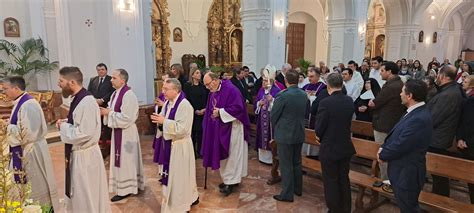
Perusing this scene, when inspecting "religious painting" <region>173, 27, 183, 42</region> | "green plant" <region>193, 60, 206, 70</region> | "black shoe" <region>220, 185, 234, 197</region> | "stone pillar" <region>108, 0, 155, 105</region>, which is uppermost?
"religious painting" <region>173, 27, 183, 42</region>

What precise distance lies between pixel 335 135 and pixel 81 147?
98.6 inches

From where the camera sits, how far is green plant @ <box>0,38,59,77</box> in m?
9.28

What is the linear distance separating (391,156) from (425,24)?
20.6 m

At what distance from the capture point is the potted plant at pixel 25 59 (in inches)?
366

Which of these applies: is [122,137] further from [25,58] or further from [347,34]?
[347,34]

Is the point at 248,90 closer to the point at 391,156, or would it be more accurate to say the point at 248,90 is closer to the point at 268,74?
the point at 268,74

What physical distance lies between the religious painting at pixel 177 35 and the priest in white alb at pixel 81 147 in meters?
11.5

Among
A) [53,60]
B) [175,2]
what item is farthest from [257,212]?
[175,2]

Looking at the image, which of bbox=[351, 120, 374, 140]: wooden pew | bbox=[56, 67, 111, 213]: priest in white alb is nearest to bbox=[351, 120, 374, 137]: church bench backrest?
bbox=[351, 120, 374, 140]: wooden pew

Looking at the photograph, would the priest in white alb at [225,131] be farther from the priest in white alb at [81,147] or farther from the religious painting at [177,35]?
the religious painting at [177,35]

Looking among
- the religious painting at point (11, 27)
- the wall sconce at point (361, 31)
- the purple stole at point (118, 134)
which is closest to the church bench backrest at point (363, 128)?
the purple stole at point (118, 134)

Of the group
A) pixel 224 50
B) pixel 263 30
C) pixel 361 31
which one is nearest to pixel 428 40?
pixel 361 31

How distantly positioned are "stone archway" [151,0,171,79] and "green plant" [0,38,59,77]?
4349mm

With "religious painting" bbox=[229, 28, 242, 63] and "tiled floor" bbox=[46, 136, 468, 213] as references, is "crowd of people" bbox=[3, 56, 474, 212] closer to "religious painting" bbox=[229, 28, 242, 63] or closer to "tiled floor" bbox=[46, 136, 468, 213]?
"tiled floor" bbox=[46, 136, 468, 213]
